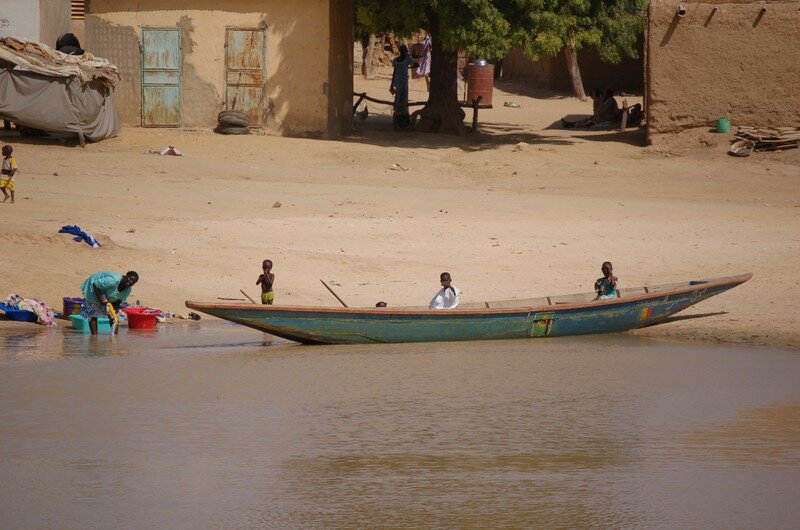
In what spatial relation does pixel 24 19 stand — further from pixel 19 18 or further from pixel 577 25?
pixel 577 25

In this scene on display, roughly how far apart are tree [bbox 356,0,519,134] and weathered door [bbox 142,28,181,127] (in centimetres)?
386

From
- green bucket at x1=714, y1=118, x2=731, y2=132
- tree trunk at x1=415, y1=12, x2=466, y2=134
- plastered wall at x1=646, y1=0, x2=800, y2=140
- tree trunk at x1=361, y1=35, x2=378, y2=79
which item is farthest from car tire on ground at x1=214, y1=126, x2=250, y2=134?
tree trunk at x1=361, y1=35, x2=378, y2=79

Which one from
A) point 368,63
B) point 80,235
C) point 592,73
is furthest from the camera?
point 368,63

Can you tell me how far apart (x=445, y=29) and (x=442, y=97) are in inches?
121

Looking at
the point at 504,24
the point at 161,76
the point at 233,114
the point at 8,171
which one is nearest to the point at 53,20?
the point at 161,76

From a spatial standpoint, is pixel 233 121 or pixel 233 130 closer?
pixel 233 121

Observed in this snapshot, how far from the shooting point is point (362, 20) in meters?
24.2

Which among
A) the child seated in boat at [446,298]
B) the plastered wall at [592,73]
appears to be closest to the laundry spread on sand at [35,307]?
the child seated in boat at [446,298]

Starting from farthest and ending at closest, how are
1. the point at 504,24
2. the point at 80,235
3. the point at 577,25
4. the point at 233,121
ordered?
the point at 233,121
the point at 577,25
the point at 504,24
the point at 80,235

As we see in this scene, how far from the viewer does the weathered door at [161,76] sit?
75.0 ft

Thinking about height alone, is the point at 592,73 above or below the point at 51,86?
above

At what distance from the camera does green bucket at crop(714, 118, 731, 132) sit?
71.4 feet

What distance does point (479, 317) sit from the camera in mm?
11664

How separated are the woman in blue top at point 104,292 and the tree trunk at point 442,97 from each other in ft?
43.8
